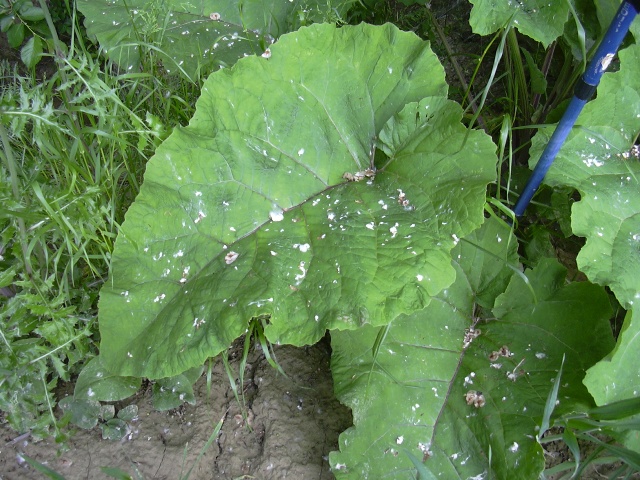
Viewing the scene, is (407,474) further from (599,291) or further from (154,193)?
(154,193)

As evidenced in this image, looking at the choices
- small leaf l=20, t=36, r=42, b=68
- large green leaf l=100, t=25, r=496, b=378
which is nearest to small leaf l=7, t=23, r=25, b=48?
small leaf l=20, t=36, r=42, b=68

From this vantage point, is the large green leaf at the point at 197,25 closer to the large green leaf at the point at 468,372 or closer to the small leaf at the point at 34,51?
the small leaf at the point at 34,51

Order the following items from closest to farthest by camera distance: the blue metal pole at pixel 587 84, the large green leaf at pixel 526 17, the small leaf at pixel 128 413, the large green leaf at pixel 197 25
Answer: the blue metal pole at pixel 587 84 < the large green leaf at pixel 526 17 < the small leaf at pixel 128 413 < the large green leaf at pixel 197 25

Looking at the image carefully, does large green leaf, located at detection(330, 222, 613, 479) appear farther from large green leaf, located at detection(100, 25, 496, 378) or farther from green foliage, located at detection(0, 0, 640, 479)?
large green leaf, located at detection(100, 25, 496, 378)

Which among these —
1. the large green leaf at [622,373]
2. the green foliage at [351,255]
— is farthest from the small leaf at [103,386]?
the large green leaf at [622,373]

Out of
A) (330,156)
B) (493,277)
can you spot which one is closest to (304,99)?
(330,156)

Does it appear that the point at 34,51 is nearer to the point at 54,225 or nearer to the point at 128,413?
the point at 54,225

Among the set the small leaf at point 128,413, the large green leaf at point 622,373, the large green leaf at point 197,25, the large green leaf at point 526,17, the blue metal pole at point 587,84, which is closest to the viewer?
the blue metal pole at point 587,84

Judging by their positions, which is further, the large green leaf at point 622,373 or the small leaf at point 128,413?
the small leaf at point 128,413
